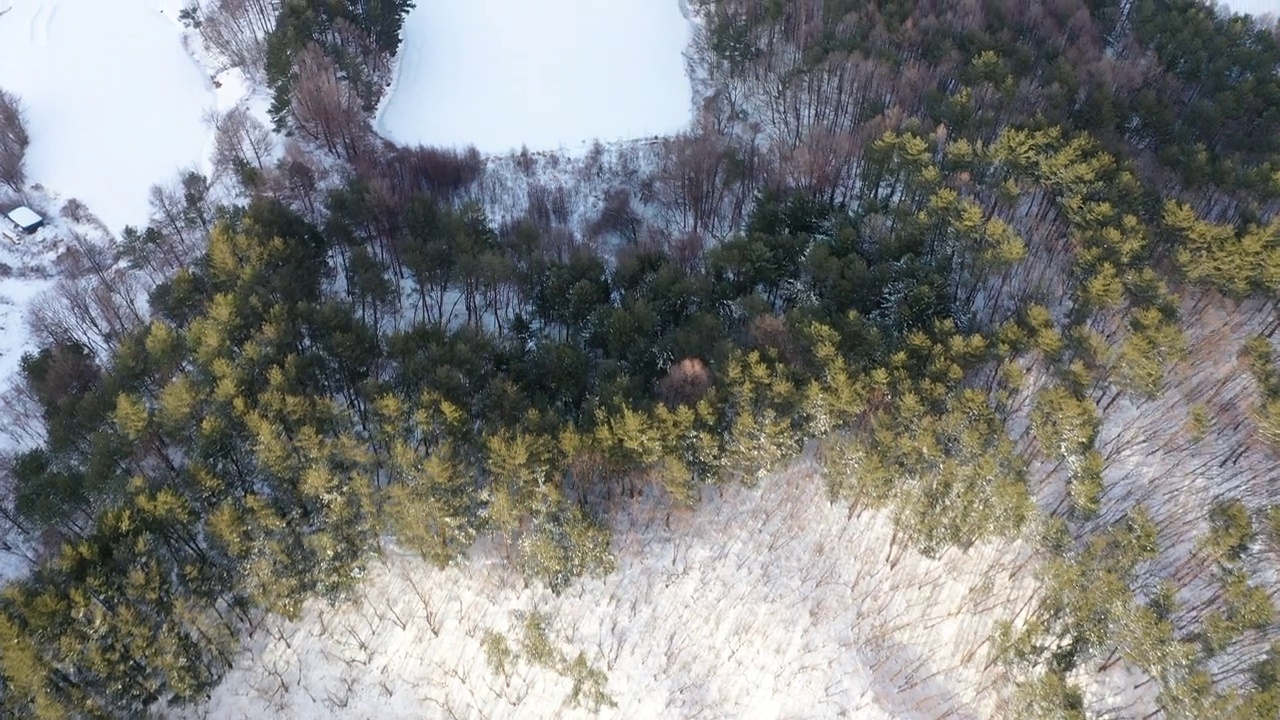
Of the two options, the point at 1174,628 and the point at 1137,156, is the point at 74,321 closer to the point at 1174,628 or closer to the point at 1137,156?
the point at 1174,628

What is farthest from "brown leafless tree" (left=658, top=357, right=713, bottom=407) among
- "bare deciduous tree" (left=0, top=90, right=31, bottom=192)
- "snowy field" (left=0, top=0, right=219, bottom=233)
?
"bare deciduous tree" (left=0, top=90, right=31, bottom=192)

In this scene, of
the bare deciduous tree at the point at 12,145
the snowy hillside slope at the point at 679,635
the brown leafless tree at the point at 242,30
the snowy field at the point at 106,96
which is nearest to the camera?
the snowy hillside slope at the point at 679,635

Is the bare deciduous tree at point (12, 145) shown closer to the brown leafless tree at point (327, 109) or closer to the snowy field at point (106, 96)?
the snowy field at point (106, 96)

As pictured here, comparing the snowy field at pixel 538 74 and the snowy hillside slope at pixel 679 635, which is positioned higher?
the snowy field at pixel 538 74

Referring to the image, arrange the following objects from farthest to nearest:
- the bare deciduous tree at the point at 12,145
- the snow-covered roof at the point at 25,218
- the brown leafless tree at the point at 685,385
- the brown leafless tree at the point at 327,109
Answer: the bare deciduous tree at the point at 12,145 < the brown leafless tree at the point at 327,109 < the snow-covered roof at the point at 25,218 < the brown leafless tree at the point at 685,385

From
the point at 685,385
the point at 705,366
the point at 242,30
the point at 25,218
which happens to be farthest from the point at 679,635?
the point at 242,30

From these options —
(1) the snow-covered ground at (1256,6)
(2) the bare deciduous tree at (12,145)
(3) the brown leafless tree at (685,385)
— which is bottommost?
(3) the brown leafless tree at (685,385)

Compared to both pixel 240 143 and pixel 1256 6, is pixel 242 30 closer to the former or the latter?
pixel 240 143

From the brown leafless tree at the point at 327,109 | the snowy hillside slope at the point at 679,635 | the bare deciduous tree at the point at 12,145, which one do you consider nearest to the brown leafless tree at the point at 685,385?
the snowy hillside slope at the point at 679,635
